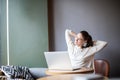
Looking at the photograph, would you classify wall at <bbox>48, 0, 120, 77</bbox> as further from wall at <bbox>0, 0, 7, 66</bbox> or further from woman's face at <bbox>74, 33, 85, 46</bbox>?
wall at <bbox>0, 0, 7, 66</bbox>

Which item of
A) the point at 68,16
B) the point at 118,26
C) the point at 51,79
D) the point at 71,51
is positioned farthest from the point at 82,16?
the point at 51,79

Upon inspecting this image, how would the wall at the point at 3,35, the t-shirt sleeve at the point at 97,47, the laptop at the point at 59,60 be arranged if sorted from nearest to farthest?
the laptop at the point at 59,60, the t-shirt sleeve at the point at 97,47, the wall at the point at 3,35

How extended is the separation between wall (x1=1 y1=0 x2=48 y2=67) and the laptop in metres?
1.15

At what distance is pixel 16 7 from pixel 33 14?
1.16 feet

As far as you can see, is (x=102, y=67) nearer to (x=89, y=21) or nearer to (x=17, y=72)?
(x=89, y=21)

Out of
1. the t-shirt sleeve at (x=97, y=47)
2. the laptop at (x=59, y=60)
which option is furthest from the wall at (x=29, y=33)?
the laptop at (x=59, y=60)

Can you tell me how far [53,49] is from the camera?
4.64 m

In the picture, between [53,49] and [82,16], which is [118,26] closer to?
[82,16]

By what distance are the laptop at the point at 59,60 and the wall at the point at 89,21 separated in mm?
1236

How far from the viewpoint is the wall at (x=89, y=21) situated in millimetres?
4633

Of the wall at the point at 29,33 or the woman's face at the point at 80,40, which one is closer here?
the woman's face at the point at 80,40

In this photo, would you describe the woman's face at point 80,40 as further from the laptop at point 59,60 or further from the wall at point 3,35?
the wall at point 3,35

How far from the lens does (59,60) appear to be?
3371mm

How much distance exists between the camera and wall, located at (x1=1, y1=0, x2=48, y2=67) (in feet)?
14.6
